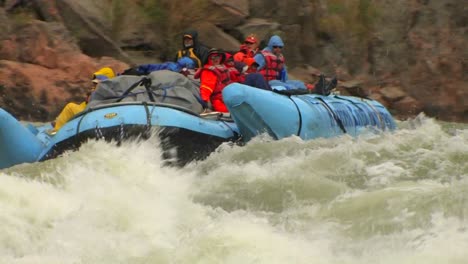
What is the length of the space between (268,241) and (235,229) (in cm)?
20

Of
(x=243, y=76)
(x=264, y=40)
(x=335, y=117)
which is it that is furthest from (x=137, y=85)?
(x=264, y=40)

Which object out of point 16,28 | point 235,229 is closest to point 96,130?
point 235,229

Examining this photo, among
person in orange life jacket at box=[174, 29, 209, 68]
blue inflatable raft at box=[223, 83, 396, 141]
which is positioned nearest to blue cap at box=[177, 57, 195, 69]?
person in orange life jacket at box=[174, 29, 209, 68]

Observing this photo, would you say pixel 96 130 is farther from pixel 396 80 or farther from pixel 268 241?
pixel 396 80

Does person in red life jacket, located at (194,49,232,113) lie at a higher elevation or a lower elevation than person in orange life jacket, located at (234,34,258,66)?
higher

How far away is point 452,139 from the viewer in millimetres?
7891

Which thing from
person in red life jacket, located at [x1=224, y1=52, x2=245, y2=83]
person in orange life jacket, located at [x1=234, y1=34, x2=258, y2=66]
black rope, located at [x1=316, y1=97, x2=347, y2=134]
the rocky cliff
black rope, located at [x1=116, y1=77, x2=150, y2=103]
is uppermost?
black rope, located at [x1=116, y1=77, x2=150, y2=103]

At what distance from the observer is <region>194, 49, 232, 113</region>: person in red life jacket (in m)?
8.08

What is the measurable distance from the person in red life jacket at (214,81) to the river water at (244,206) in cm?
101

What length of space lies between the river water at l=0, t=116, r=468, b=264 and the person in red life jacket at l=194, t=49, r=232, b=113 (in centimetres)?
101

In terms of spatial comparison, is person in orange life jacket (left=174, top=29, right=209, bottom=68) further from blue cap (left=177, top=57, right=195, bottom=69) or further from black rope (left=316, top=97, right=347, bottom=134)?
black rope (left=316, top=97, right=347, bottom=134)

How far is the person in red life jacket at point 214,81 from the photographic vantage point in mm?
8078

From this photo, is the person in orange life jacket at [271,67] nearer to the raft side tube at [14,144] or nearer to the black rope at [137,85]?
the black rope at [137,85]

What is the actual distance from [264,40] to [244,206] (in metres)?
9.41
